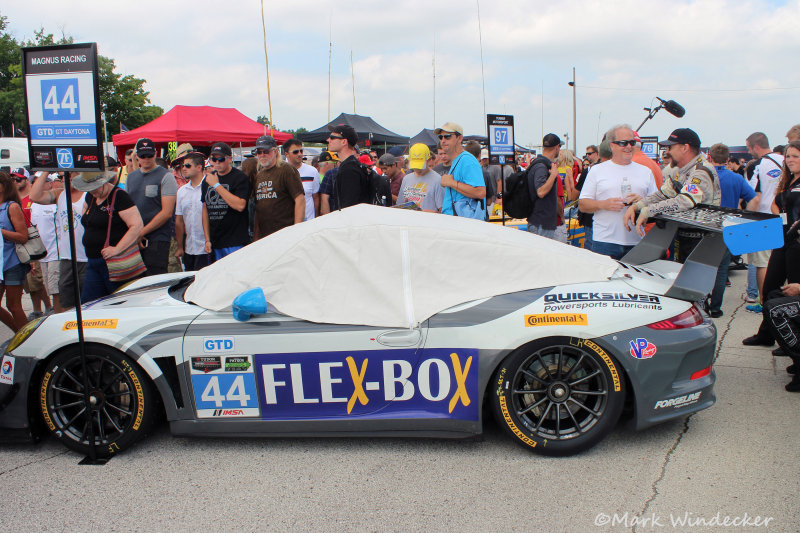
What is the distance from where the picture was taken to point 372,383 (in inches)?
127

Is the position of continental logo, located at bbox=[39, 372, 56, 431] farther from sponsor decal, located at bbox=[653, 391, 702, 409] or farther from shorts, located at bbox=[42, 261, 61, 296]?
shorts, located at bbox=[42, 261, 61, 296]

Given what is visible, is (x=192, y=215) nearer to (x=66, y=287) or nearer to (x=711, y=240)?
(x=66, y=287)

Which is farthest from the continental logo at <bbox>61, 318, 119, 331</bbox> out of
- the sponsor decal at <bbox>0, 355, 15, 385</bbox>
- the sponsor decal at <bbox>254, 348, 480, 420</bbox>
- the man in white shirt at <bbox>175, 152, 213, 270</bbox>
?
the man in white shirt at <bbox>175, 152, 213, 270</bbox>

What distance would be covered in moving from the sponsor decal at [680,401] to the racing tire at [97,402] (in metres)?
2.75

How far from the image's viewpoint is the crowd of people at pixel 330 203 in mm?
4809

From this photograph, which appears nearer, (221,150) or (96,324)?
(96,324)

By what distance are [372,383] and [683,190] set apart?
112 inches

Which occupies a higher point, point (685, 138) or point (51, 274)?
point (685, 138)

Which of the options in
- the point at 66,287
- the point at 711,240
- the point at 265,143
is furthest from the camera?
the point at 265,143

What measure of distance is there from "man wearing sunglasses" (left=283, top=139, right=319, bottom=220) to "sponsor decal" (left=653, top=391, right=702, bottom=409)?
503cm

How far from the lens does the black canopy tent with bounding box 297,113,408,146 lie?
1903 cm

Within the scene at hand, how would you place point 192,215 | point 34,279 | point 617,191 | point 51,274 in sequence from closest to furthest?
point 617,191 → point 192,215 → point 51,274 → point 34,279

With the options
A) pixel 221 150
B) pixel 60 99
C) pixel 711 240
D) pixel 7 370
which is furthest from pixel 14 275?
pixel 711 240

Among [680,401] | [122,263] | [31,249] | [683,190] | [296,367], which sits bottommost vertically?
[680,401]
